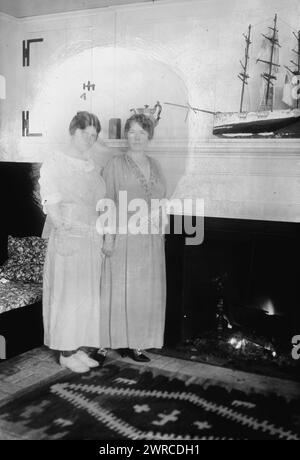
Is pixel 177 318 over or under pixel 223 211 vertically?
under

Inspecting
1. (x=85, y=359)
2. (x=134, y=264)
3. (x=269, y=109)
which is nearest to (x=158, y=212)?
(x=134, y=264)

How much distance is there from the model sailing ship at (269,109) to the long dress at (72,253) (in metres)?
0.89

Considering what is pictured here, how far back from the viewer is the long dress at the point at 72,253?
2.71m

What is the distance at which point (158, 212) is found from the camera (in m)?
2.91

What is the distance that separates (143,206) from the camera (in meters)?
2.84

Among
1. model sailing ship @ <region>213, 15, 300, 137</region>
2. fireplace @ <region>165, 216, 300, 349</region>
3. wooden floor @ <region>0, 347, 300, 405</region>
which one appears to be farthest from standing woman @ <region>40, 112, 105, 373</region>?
model sailing ship @ <region>213, 15, 300, 137</region>

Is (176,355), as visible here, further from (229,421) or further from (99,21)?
(99,21)

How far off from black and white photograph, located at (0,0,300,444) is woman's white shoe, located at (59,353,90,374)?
0.01 meters

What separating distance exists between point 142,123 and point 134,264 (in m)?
0.83

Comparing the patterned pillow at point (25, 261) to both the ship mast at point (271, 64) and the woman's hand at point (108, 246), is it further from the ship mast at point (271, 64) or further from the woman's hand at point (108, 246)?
the ship mast at point (271, 64)

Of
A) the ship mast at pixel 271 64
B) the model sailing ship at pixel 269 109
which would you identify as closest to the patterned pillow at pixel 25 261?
the model sailing ship at pixel 269 109

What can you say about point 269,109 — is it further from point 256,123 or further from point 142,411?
Answer: point 142,411

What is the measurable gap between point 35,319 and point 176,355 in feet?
2.98

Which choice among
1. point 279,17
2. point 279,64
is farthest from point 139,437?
point 279,17
